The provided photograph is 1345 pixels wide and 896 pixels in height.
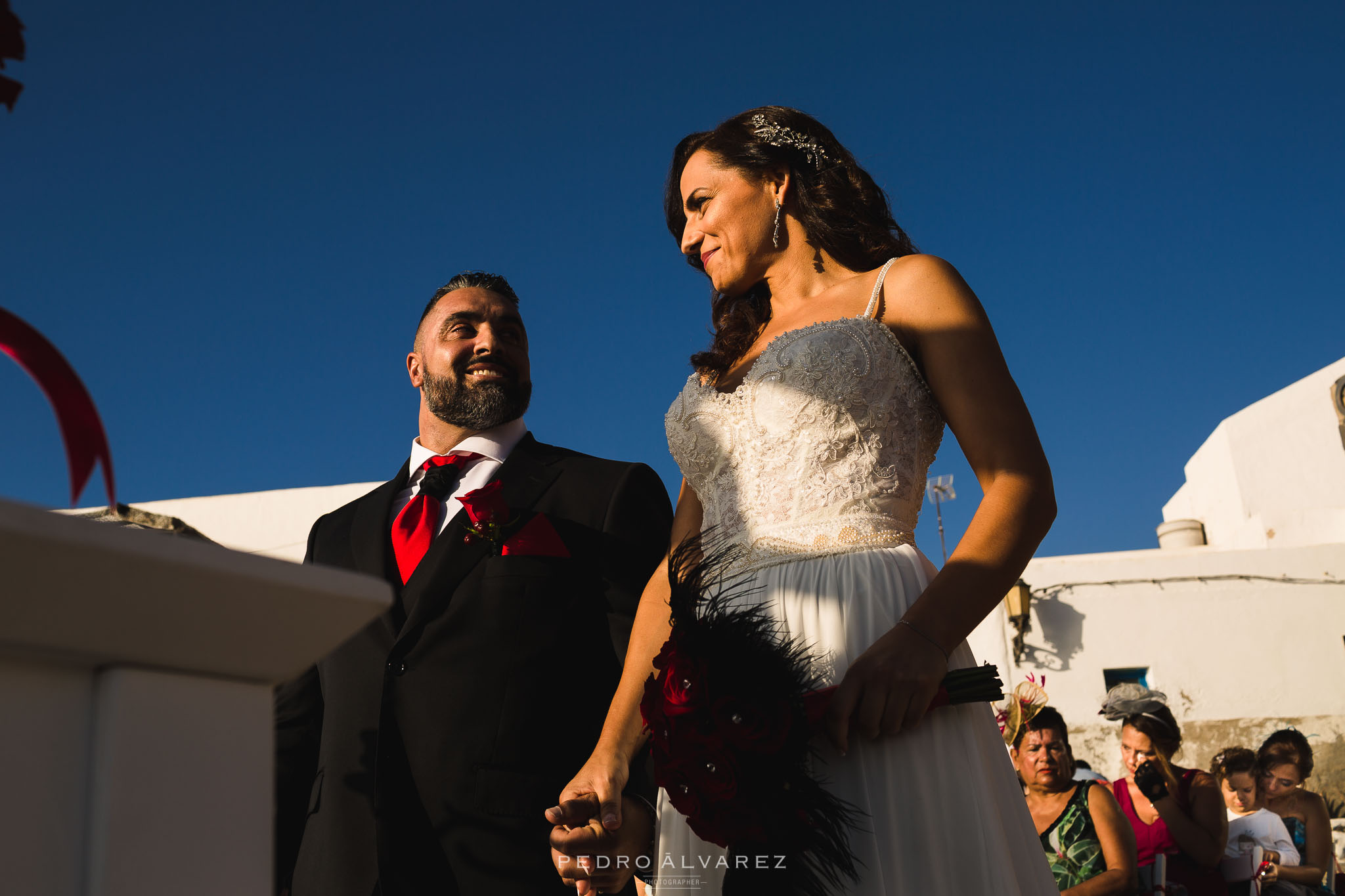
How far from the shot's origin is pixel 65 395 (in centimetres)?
79

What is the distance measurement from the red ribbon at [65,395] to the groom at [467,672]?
77.4 inches

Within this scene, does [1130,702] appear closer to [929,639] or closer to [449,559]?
[449,559]

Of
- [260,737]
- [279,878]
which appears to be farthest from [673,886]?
[279,878]

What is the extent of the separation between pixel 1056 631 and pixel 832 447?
12270 mm

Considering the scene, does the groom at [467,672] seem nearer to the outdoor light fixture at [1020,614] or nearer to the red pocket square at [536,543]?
the red pocket square at [536,543]

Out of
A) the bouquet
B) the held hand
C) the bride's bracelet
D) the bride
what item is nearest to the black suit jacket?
the bride

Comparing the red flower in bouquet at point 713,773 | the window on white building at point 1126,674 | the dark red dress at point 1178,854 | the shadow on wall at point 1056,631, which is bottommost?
the dark red dress at point 1178,854

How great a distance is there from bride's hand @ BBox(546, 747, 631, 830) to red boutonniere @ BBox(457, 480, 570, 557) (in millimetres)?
905

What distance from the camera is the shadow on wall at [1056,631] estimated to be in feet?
43.1

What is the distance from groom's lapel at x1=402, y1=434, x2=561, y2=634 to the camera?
2.80m

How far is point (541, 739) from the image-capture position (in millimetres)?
2646

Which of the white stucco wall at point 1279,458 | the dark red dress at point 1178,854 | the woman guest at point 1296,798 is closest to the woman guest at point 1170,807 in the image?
the dark red dress at point 1178,854

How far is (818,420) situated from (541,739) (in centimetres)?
114

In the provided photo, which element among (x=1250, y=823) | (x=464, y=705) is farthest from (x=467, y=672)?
(x=1250, y=823)
